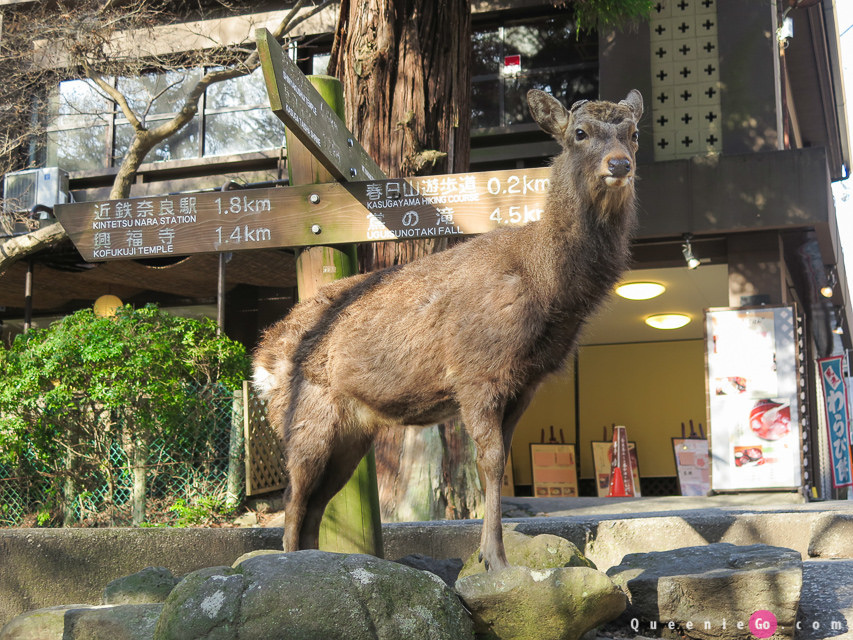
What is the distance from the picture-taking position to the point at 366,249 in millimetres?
7676

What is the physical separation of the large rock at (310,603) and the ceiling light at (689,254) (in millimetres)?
9064

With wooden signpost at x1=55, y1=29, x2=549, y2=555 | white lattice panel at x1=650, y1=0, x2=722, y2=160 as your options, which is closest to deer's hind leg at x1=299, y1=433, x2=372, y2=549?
wooden signpost at x1=55, y1=29, x2=549, y2=555

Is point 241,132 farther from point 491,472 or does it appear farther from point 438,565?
point 491,472

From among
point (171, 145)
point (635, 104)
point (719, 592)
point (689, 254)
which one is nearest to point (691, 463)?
point (689, 254)

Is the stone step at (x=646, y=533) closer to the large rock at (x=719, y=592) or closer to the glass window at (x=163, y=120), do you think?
the large rock at (x=719, y=592)

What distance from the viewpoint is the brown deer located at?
13.4ft

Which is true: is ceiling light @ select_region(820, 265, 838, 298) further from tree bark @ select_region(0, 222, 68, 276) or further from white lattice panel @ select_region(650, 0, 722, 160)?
tree bark @ select_region(0, 222, 68, 276)

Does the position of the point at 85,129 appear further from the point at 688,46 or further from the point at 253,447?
the point at 688,46

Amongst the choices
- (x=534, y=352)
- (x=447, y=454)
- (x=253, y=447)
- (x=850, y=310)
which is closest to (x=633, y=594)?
(x=534, y=352)

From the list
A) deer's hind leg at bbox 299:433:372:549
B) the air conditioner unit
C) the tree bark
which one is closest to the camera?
deer's hind leg at bbox 299:433:372:549

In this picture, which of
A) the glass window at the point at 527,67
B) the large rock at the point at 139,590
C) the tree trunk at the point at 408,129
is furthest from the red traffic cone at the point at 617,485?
the large rock at the point at 139,590

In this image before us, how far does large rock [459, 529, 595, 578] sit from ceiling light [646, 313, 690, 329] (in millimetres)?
11703

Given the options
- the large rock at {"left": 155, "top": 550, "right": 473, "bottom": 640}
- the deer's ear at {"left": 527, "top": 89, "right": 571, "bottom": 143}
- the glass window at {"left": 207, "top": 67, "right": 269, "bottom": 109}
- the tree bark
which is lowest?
the large rock at {"left": 155, "top": 550, "right": 473, "bottom": 640}

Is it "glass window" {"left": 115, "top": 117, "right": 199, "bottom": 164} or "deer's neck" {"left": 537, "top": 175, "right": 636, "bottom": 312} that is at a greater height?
"glass window" {"left": 115, "top": 117, "right": 199, "bottom": 164}
